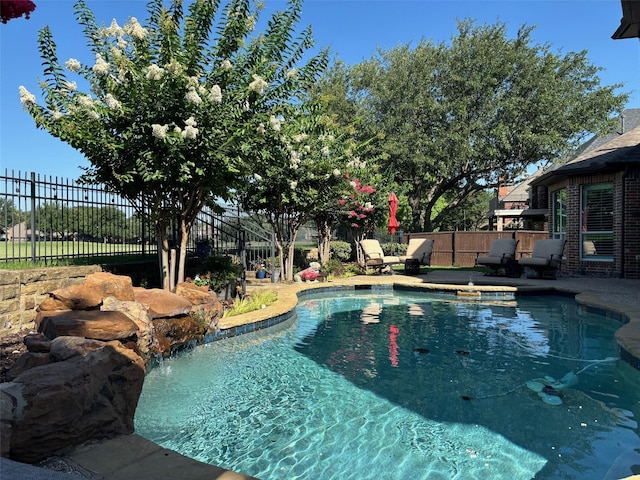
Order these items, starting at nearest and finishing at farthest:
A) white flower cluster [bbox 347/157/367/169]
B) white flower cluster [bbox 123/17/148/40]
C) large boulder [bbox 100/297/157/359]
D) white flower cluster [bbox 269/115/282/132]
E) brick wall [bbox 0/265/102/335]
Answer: large boulder [bbox 100/297/157/359]
brick wall [bbox 0/265/102/335]
white flower cluster [bbox 123/17/148/40]
white flower cluster [bbox 269/115/282/132]
white flower cluster [bbox 347/157/367/169]

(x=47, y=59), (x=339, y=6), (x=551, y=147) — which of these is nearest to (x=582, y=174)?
(x=551, y=147)

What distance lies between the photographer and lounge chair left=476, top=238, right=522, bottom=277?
42.5 ft

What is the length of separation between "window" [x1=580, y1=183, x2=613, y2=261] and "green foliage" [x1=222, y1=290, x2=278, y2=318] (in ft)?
34.7

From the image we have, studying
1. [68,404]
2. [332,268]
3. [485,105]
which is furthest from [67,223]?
[485,105]

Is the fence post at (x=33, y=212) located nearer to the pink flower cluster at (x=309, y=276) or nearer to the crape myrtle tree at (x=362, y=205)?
the pink flower cluster at (x=309, y=276)

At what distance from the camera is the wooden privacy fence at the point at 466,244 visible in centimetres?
1830

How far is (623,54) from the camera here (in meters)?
12.6

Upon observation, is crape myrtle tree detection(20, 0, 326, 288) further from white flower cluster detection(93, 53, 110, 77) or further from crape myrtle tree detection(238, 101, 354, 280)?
crape myrtle tree detection(238, 101, 354, 280)

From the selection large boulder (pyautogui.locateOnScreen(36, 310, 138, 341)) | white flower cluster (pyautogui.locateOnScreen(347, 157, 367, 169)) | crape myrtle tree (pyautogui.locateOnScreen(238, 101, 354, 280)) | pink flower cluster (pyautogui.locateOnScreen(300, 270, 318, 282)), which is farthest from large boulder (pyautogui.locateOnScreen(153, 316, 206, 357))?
white flower cluster (pyautogui.locateOnScreen(347, 157, 367, 169))

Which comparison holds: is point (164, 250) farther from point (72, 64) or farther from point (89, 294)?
point (72, 64)

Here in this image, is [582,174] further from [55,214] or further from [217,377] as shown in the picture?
[55,214]

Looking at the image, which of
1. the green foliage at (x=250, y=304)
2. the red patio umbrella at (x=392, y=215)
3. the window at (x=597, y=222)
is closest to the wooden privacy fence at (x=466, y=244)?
the window at (x=597, y=222)

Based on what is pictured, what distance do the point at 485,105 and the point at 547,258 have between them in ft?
34.7

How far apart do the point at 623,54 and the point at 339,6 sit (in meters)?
8.86
